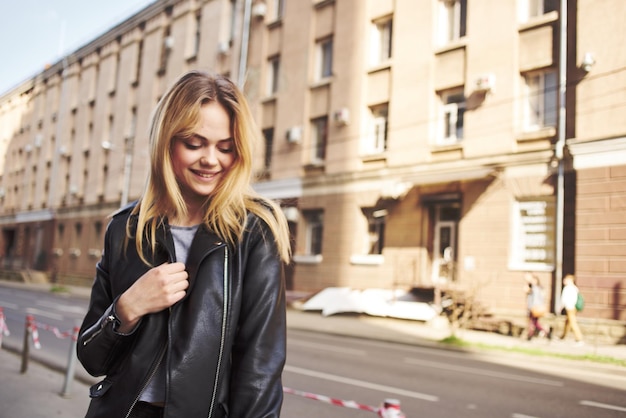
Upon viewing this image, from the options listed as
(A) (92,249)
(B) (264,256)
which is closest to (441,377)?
(B) (264,256)

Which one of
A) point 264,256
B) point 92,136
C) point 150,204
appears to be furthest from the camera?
point 92,136

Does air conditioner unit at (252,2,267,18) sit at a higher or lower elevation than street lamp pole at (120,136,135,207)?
higher

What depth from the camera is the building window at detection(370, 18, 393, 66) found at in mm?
20484

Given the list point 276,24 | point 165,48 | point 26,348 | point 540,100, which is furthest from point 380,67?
point 165,48

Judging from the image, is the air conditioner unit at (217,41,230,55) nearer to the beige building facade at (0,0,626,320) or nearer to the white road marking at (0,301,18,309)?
the beige building facade at (0,0,626,320)

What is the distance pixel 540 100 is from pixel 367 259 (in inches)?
295

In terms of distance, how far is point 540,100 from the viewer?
1583cm

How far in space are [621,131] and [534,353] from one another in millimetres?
5558

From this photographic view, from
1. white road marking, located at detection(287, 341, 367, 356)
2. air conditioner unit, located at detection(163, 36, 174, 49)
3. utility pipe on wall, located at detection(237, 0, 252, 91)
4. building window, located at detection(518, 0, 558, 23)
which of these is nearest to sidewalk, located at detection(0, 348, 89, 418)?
white road marking, located at detection(287, 341, 367, 356)

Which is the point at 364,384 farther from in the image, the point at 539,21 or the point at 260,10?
the point at 260,10

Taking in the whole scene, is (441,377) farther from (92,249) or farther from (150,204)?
(92,249)

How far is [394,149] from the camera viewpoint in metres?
19.1

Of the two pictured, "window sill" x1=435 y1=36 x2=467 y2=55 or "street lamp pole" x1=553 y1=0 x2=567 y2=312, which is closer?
"street lamp pole" x1=553 y1=0 x2=567 y2=312

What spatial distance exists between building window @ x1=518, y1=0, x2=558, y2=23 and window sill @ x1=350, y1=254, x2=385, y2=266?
8.52 m
